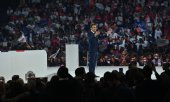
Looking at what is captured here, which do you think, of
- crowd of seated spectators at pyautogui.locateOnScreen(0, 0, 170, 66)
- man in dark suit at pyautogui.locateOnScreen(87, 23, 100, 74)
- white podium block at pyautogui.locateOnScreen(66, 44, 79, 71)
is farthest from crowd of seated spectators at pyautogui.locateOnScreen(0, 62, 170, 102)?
crowd of seated spectators at pyautogui.locateOnScreen(0, 0, 170, 66)

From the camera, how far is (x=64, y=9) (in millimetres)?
23219

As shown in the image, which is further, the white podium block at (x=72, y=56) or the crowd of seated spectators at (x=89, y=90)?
the white podium block at (x=72, y=56)

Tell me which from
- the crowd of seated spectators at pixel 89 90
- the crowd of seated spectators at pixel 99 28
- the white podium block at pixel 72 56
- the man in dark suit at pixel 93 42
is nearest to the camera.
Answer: the crowd of seated spectators at pixel 89 90

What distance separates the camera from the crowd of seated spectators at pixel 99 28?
19.4 m

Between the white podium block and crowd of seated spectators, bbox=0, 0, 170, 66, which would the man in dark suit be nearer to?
the white podium block

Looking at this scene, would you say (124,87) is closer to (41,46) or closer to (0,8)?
(41,46)

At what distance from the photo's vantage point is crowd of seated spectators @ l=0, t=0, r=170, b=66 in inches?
764

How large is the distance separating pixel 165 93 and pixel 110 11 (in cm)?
1717

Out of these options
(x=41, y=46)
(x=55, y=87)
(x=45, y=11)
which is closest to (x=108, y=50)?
(x=41, y=46)

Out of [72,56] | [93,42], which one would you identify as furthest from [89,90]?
[72,56]

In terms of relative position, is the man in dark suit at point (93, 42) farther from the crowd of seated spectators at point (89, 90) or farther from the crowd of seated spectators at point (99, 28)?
the crowd of seated spectators at point (89, 90)

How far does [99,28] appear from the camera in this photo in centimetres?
2167

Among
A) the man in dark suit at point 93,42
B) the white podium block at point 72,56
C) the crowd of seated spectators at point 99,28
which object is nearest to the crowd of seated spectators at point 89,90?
the man in dark suit at point 93,42

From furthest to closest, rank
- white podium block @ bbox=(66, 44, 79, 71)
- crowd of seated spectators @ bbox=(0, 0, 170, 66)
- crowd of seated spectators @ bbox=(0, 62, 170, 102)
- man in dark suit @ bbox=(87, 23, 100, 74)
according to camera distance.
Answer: crowd of seated spectators @ bbox=(0, 0, 170, 66) < white podium block @ bbox=(66, 44, 79, 71) < man in dark suit @ bbox=(87, 23, 100, 74) < crowd of seated spectators @ bbox=(0, 62, 170, 102)
